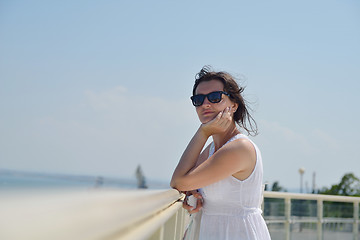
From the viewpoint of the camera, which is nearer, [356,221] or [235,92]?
[235,92]

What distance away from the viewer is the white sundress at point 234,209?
7.58 feet

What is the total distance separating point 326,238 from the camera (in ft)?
19.4

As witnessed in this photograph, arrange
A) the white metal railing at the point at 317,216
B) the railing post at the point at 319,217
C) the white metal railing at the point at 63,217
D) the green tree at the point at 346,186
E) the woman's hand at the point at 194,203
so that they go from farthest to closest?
1. the green tree at the point at 346,186
2. the railing post at the point at 319,217
3. the white metal railing at the point at 317,216
4. the woman's hand at the point at 194,203
5. the white metal railing at the point at 63,217

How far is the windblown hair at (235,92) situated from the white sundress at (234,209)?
37cm

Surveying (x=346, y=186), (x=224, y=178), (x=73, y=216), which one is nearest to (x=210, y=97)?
(x=224, y=178)

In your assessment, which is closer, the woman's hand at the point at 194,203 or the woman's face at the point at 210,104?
the woman's hand at the point at 194,203

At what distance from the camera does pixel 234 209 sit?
2.34m

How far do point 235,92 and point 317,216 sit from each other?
3.73m

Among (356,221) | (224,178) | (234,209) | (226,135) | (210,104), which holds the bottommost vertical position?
(356,221)

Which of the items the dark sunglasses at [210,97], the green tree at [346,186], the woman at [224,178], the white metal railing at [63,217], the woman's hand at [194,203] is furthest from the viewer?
the green tree at [346,186]

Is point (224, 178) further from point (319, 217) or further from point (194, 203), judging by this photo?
point (319, 217)

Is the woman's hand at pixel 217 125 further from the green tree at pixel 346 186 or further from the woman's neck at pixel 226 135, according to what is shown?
the green tree at pixel 346 186

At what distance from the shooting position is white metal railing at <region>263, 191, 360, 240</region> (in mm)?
5404

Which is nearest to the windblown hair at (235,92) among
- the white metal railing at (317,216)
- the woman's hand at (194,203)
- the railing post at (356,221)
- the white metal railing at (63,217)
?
the woman's hand at (194,203)
